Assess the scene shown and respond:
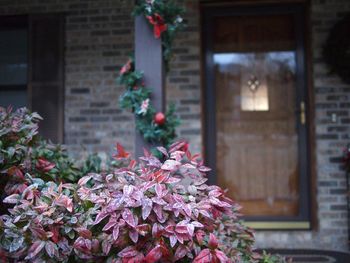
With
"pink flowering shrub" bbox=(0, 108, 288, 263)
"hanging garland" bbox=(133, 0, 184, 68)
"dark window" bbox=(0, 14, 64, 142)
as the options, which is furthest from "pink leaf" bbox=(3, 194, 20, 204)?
"dark window" bbox=(0, 14, 64, 142)

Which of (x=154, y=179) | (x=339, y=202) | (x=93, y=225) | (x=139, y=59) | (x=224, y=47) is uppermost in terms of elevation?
(x=224, y=47)

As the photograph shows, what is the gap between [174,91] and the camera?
5.12 metres

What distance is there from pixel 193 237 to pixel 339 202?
10.5ft

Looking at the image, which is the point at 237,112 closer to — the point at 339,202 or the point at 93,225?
the point at 339,202

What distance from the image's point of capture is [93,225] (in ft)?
6.88

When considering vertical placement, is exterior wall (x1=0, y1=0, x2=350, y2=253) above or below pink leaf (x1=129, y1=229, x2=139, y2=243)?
above

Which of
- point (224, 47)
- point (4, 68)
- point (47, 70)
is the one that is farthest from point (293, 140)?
point (4, 68)

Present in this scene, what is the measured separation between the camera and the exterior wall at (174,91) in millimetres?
4910

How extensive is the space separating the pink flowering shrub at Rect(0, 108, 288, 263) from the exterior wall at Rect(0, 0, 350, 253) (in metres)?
2.83

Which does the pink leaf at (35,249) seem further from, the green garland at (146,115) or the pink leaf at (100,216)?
the green garland at (146,115)

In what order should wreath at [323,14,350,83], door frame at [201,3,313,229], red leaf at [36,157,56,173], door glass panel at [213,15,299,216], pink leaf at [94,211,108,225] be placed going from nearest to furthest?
pink leaf at [94,211,108,225] → red leaf at [36,157,56,173] → wreath at [323,14,350,83] → door frame at [201,3,313,229] → door glass panel at [213,15,299,216]

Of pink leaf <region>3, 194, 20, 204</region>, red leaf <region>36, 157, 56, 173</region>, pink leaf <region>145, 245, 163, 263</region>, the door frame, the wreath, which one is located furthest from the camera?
the door frame

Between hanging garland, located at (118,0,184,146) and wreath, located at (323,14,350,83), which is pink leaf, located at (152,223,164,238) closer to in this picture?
hanging garland, located at (118,0,184,146)

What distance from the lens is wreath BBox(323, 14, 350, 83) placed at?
15.8 ft
